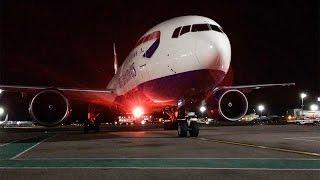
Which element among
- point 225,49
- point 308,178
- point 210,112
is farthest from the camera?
point 210,112

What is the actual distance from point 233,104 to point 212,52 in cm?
697

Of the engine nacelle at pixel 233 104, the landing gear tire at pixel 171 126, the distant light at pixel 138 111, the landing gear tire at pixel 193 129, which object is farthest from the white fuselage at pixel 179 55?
the landing gear tire at pixel 171 126

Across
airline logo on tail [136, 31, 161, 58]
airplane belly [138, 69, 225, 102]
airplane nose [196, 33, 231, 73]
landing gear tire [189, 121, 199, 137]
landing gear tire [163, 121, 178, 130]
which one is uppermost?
airline logo on tail [136, 31, 161, 58]

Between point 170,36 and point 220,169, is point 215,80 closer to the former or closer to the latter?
point 170,36

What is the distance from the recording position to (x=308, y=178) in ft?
26.0

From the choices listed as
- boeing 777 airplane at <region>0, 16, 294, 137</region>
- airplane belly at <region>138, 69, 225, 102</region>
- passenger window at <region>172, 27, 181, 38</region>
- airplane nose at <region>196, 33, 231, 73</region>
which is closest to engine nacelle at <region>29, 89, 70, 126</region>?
boeing 777 airplane at <region>0, 16, 294, 137</region>

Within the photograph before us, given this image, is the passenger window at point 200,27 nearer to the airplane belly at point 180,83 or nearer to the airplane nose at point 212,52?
the airplane nose at point 212,52

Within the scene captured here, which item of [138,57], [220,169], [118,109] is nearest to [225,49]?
[138,57]

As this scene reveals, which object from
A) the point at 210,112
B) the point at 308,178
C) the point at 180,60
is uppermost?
the point at 180,60

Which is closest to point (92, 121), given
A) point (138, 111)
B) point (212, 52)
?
point (138, 111)

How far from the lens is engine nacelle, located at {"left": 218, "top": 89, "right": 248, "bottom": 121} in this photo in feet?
78.7

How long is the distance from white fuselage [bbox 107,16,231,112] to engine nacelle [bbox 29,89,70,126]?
4.51 m

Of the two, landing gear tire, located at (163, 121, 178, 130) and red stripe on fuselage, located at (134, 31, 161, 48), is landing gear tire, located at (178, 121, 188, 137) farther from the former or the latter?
landing gear tire, located at (163, 121, 178, 130)

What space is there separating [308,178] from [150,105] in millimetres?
15825
